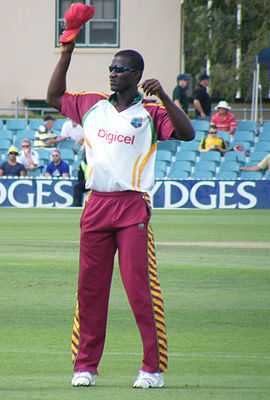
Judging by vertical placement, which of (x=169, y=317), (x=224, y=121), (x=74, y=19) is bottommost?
(x=224, y=121)

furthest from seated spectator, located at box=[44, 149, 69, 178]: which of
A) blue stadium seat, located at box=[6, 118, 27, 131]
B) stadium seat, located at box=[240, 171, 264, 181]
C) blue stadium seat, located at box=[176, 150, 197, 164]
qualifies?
blue stadium seat, located at box=[6, 118, 27, 131]

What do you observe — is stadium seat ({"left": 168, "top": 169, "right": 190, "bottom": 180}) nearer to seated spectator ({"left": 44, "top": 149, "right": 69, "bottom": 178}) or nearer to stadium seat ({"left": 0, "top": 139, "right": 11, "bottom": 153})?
seated spectator ({"left": 44, "top": 149, "right": 69, "bottom": 178})

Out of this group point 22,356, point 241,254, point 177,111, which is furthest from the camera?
point 241,254

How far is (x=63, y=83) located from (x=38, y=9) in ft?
89.5

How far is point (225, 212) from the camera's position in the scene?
942 inches

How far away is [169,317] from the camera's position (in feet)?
36.2

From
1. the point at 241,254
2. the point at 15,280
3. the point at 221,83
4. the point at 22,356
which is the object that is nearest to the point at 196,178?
the point at 241,254

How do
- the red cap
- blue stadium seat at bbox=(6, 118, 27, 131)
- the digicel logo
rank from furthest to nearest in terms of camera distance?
blue stadium seat at bbox=(6, 118, 27, 131) → the red cap → the digicel logo

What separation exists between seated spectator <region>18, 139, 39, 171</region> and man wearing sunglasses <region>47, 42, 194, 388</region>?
1849 centimetres

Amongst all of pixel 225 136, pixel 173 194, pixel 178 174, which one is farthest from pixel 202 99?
pixel 173 194

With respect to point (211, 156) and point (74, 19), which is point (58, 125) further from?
point (74, 19)

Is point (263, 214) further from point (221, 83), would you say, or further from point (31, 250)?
point (221, 83)

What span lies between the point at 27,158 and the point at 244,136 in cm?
498

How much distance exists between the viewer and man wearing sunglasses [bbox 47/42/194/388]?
749cm
